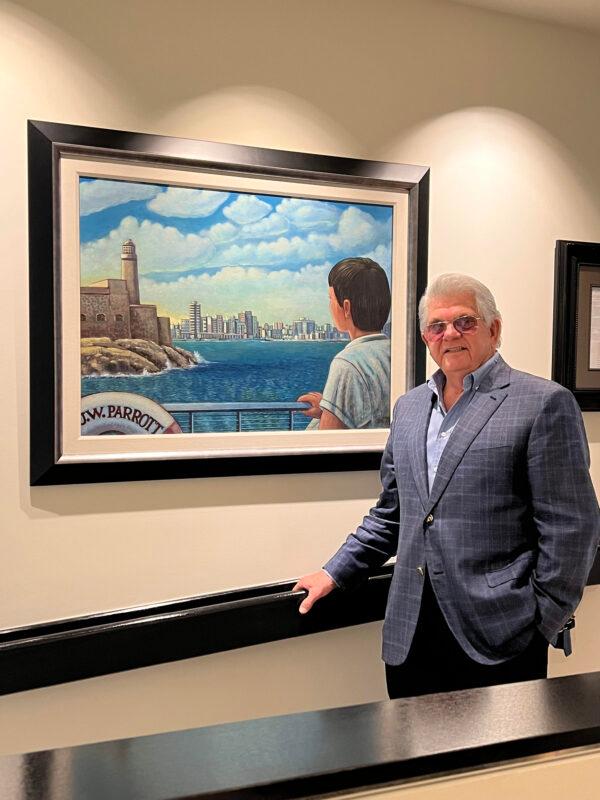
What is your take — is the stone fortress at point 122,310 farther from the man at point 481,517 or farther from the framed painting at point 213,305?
the man at point 481,517

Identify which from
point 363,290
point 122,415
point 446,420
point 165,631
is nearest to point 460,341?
point 446,420

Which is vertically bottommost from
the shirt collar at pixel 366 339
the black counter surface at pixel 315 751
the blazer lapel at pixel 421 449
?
the black counter surface at pixel 315 751

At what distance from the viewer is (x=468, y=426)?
168 cm

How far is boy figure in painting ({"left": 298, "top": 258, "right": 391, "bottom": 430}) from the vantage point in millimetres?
2123

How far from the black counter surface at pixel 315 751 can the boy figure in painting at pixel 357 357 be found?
1.43 meters

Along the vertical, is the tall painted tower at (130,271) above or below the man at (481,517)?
above

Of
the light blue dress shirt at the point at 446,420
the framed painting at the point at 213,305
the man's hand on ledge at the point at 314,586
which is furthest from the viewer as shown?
the man's hand on ledge at the point at 314,586

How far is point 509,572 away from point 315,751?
110 cm

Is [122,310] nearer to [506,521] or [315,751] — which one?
[506,521]

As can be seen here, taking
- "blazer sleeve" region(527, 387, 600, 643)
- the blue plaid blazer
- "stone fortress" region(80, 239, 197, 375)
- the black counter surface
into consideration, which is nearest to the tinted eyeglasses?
the blue plaid blazer

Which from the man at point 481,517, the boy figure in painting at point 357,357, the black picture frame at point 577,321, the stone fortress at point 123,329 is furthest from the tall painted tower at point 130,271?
the black picture frame at point 577,321

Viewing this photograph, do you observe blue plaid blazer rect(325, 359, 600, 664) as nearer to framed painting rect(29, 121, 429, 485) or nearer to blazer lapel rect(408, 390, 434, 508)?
blazer lapel rect(408, 390, 434, 508)

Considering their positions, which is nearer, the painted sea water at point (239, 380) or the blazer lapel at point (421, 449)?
the blazer lapel at point (421, 449)

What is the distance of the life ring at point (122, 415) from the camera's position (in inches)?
73.8
